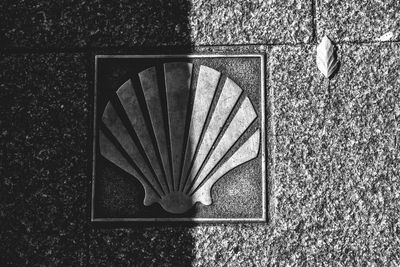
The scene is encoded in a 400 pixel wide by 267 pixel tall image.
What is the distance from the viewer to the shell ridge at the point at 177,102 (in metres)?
2.44

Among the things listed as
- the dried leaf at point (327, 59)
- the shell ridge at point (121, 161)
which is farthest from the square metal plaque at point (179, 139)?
the dried leaf at point (327, 59)

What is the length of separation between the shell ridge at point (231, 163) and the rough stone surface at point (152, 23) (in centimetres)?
47

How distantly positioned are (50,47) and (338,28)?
4.38 feet

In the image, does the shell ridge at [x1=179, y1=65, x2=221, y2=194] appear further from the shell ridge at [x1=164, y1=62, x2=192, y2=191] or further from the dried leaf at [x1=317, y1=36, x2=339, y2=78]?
the dried leaf at [x1=317, y1=36, x2=339, y2=78]

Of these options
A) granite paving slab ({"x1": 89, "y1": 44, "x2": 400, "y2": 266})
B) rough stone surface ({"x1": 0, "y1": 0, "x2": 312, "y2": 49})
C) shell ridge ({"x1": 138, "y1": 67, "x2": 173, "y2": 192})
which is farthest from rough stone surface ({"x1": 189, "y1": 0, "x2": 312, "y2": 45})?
shell ridge ({"x1": 138, "y1": 67, "x2": 173, "y2": 192})

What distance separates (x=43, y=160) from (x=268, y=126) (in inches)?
40.6

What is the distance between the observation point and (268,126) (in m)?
2.47

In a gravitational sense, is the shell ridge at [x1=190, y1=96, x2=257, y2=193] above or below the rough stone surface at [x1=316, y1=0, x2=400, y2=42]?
below

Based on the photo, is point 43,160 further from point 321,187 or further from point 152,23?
point 321,187

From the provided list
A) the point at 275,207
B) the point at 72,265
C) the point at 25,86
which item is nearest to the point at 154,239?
the point at 72,265

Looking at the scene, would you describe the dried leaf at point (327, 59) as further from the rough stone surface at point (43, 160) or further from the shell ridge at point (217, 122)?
the rough stone surface at point (43, 160)

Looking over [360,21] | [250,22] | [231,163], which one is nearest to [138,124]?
[231,163]

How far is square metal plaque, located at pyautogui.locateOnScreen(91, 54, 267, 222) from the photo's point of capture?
95.7 inches

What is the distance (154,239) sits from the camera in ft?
7.90
